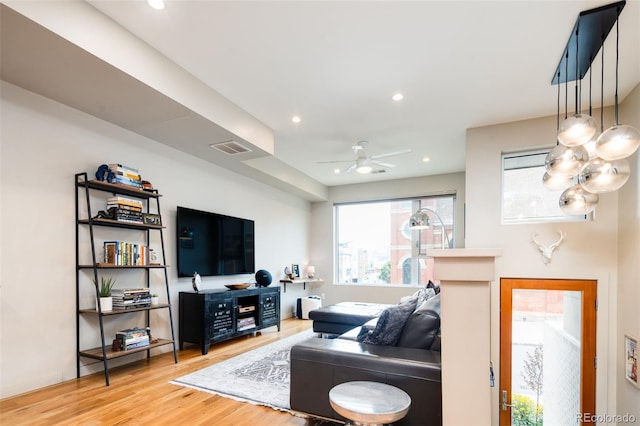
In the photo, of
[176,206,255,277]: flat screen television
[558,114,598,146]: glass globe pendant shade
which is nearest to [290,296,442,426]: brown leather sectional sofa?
[558,114,598,146]: glass globe pendant shade

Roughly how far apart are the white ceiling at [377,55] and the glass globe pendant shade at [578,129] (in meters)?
0.95

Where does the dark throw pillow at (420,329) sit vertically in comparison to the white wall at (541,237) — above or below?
below

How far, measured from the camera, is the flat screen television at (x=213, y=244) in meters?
4.56

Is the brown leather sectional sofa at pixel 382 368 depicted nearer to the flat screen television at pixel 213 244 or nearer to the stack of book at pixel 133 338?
→ the stack of book at pixel 133 338

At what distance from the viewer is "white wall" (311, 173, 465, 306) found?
675 centimetres

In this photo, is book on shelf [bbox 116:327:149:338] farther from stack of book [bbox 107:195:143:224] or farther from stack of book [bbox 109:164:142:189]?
stack of book [bbox 109:164:142:189]

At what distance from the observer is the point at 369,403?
1814 mm

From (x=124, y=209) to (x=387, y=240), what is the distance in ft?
17.4

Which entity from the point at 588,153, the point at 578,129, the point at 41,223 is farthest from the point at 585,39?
the point at 41,223

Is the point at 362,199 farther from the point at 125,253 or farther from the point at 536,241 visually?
the point at 125,253

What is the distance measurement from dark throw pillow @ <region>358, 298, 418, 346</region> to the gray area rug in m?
0.92

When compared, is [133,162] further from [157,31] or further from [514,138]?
[514,138]

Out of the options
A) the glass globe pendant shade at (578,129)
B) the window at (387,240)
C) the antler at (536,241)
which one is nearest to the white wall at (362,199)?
the window at (387,240)

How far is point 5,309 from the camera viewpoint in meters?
2.84
